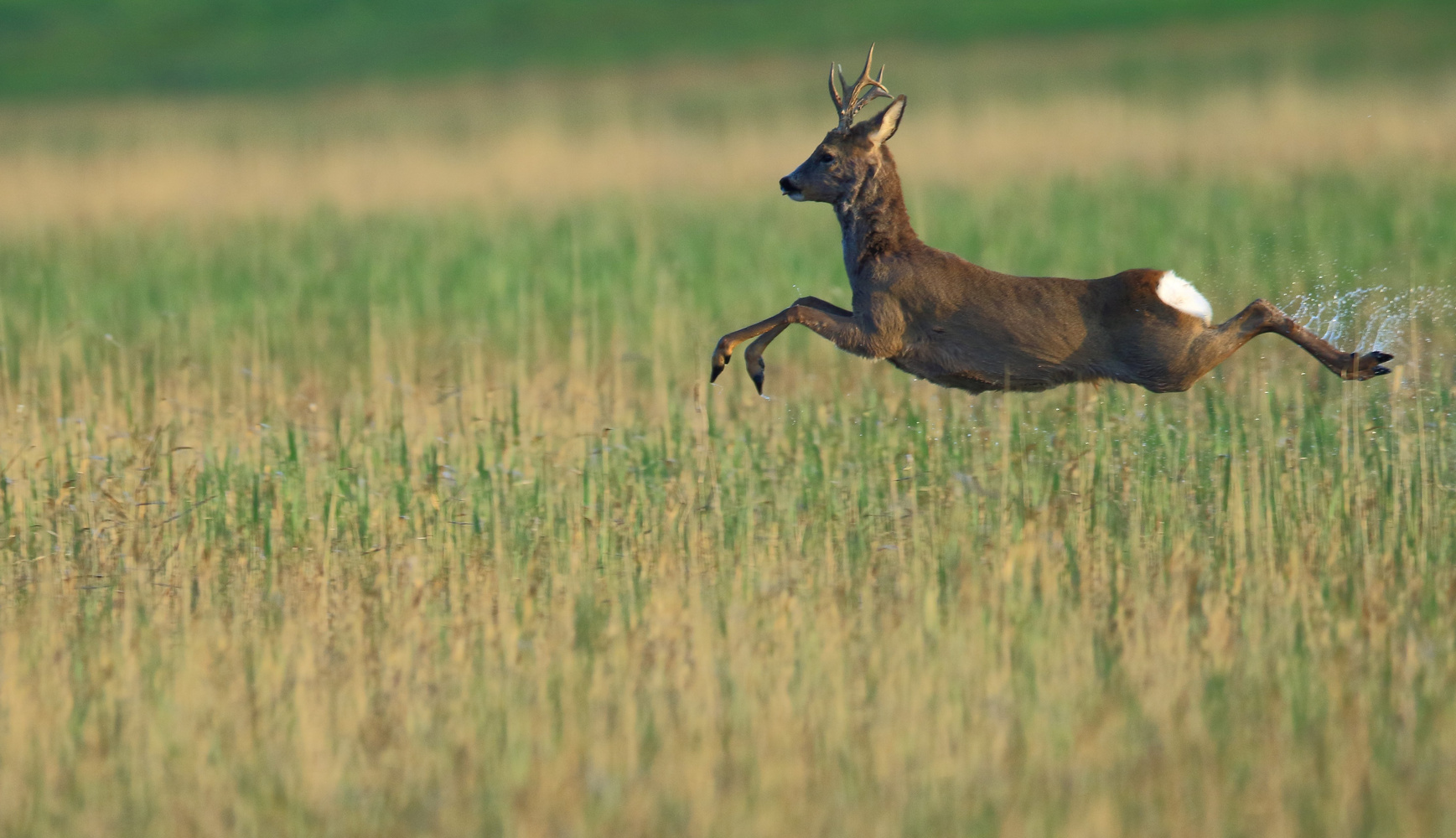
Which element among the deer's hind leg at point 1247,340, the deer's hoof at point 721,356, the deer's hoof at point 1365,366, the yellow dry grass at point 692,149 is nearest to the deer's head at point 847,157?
the deer's hoof at point 721,356

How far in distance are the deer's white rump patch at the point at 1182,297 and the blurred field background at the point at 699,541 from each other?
66 centimetres

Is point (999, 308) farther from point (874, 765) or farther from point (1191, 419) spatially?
point (874, 765)

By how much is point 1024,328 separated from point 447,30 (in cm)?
4685

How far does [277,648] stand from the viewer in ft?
18.5

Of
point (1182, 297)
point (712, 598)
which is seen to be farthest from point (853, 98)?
point (712, 598)

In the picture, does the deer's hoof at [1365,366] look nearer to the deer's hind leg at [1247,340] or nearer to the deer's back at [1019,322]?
the deer's hind leg at [1247,340]

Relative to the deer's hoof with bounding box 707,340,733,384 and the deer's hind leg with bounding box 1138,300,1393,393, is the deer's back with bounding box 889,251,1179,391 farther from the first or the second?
the deer's hoof with bounding box 707,340,733,384

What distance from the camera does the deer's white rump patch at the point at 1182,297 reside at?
7062 millimetres

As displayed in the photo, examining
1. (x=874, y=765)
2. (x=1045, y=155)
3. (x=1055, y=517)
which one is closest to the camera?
(x=874, y=765)

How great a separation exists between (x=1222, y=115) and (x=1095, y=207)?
6.79 meters

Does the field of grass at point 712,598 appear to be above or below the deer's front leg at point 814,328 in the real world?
below

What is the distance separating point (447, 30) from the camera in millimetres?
51500

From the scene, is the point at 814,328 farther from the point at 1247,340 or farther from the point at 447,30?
the point at 447,30

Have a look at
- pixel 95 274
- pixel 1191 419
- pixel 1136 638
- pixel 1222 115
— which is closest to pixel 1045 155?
pixel 1222 115
